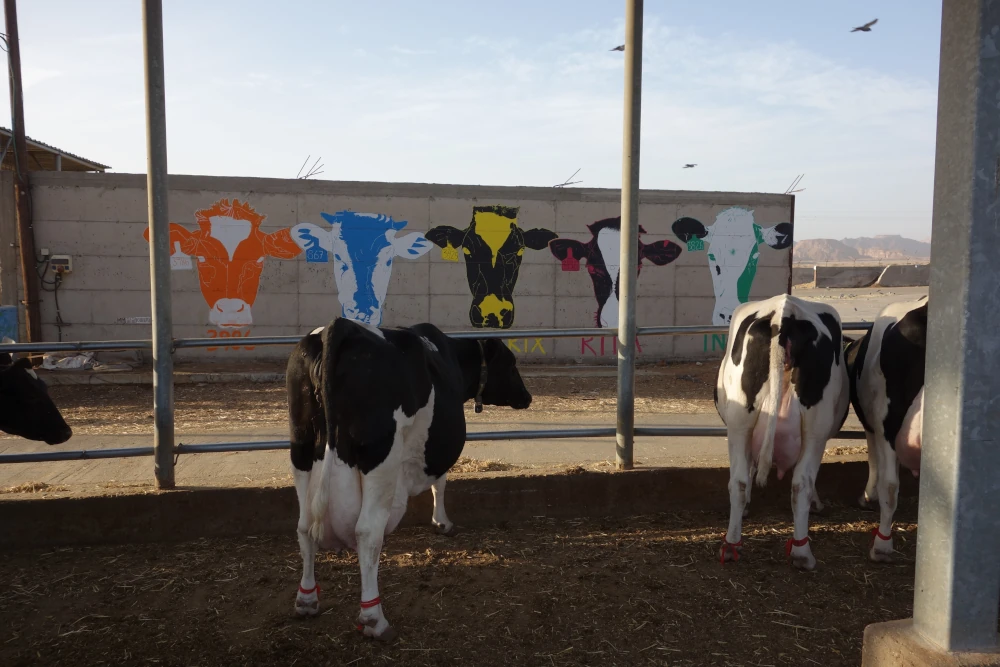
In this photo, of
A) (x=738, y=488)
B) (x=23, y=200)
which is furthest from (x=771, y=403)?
(x=23, y=200)

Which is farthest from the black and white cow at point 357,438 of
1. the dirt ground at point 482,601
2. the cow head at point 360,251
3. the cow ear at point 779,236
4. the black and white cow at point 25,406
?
the cow ear at point 779,236

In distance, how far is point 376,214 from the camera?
12156 millimetres

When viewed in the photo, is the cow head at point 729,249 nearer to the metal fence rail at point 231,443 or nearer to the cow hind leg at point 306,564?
the metal fence rail at point 231,443

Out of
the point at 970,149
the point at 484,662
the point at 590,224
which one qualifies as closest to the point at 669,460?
the point at 484,662

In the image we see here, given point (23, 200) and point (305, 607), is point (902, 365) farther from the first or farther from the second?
point (23, 200)

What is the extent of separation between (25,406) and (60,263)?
318 inches

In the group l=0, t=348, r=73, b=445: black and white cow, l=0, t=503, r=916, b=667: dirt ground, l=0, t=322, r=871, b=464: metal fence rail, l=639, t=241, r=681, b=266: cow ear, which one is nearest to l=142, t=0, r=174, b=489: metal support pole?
l=0, t=322, r=871, b=464: metal fence rail

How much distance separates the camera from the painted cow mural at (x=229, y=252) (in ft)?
38.7

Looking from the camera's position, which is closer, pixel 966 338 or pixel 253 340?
pixel 966 338

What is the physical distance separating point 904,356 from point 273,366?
32.0 ft

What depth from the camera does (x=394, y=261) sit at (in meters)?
12.2

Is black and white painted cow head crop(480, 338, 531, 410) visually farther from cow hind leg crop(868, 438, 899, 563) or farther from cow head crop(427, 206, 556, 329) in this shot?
cow head crop(427, 206, 556, 329)

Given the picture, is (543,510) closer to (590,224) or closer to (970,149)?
(970,149)

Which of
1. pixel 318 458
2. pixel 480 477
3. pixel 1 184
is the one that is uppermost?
pixel 1 184
